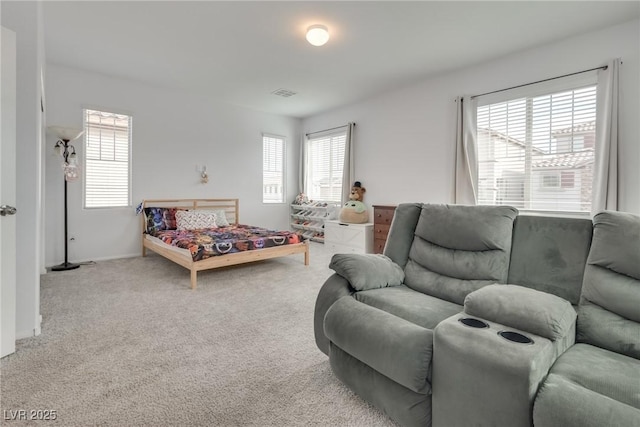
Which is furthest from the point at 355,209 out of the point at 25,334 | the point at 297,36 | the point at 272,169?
the point at 25,334

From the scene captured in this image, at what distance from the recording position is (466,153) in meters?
4.14

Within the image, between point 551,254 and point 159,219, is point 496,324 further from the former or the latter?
point 159,219

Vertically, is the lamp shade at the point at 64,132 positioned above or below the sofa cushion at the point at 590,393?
above

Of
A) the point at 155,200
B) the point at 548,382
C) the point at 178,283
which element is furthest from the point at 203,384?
the point at 155,200

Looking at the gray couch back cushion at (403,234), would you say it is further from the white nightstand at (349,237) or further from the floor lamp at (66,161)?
the floor lamp at (66,161)

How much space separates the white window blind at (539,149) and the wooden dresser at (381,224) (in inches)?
50.2

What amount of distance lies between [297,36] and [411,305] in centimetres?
304

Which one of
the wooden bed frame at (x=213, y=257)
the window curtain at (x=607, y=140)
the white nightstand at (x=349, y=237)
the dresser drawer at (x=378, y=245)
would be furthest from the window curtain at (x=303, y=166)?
the window curtain at (x=607, y=140)

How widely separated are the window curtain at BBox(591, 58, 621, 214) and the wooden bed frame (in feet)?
11.3

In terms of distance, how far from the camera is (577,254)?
1630mm

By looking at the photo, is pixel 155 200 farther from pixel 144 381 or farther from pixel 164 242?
pixel 144 381

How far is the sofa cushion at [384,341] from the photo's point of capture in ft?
4.22

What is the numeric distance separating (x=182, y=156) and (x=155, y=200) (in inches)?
35.2

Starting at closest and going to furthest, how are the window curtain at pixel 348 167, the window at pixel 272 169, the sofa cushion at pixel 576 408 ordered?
the sofa cushion at pixel 576 408 → the window curtain at pixel 348 167 → the window at pixel 272 169
